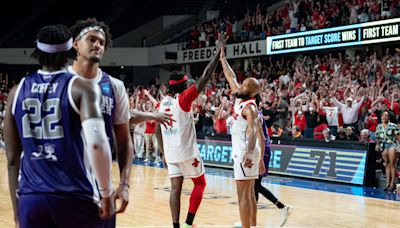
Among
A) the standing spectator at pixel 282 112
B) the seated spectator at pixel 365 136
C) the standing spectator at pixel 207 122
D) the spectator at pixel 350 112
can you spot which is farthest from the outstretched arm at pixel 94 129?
the standing spectator at pixel 207 122

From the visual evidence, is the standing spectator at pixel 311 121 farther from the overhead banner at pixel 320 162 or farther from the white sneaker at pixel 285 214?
the white sneaker at pixel 285 214

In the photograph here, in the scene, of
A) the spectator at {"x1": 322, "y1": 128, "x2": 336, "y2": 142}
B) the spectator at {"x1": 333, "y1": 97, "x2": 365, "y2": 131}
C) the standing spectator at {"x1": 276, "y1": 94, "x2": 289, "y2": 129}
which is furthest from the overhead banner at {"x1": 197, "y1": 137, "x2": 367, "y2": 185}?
the standing spectator at {"x1": 276, "y1": 94, "x2": 289, "y2": 129}

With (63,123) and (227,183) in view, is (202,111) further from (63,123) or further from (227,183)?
(63,123)

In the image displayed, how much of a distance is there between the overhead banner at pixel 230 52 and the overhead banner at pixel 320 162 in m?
8.96

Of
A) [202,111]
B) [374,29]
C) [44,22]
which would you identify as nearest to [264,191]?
[202,111]

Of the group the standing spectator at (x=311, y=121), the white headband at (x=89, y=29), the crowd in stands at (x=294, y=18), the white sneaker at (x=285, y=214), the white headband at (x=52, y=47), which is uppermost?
the crowd in stands at (x=294, y=18)

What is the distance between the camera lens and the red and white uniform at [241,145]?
293 inches

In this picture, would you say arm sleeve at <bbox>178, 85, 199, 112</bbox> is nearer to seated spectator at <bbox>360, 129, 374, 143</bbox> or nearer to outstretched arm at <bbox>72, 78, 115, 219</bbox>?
outstretched arm at <bbox>72, 78, 115, 219</bbox>

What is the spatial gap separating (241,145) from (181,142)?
75 centimetres

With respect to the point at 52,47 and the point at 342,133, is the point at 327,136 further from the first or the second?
the point at 52,47

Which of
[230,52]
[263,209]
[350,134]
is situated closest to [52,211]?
[263,209]

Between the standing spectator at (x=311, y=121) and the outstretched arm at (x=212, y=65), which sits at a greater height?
the outstretched arm at (x=212, y=65)

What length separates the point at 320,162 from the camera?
45.9 feet

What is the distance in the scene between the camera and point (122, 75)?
1347 inches
